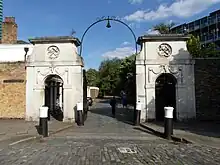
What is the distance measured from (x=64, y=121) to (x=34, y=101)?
226 centimetres

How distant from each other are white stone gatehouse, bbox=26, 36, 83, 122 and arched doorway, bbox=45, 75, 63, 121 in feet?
2.46

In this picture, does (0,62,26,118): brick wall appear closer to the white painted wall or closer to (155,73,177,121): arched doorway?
the white painted wall

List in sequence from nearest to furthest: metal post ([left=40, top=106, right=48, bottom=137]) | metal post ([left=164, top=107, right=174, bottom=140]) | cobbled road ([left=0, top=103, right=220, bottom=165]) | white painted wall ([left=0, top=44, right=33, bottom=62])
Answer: cobbled road ([left=0, top=103, right=220, bottom=165]) → metal post ([left=164, top=107, right=174, bottom=140]) → metal post ([left=40, top=106, right=48, bottom=137]) → white painted wall ([left=0, top=44, right=33, bottom=62])

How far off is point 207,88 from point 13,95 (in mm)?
12202

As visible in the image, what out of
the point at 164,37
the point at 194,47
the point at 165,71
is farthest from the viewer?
the point at 194,47

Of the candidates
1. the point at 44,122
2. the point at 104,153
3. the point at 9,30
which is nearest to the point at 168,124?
the point at 104,153

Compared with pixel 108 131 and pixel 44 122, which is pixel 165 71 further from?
pixel 44 122

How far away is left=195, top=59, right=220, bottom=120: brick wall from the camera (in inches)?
743

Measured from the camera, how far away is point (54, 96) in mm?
24312

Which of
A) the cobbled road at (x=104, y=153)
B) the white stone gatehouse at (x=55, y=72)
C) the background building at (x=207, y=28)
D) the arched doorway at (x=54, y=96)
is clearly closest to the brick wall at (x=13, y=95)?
the white stone gatehouse at (x=55, y=72)

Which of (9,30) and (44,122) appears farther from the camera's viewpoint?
(9,30)

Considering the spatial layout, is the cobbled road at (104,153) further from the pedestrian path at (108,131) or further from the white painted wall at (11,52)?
the white painted wall at (11,52)

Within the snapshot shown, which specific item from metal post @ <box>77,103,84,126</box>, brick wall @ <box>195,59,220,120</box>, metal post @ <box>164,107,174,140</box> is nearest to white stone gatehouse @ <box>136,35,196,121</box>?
brick wall @ <box>195,59,220,120</box>

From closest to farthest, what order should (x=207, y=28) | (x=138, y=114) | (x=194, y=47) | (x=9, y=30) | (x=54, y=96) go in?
(x=138, y=114), (x=54, y=96), (x=9, y=30), (x=194, y=47), (x=207, y=28)
